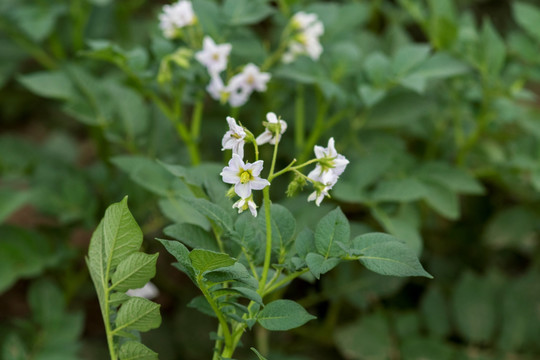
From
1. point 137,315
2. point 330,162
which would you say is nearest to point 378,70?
point 330,162

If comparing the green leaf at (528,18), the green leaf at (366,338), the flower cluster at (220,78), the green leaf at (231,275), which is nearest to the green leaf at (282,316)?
the green leaf at (231,275)

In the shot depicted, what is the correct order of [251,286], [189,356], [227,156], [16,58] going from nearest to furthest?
[251,286], [227,156], [189,356], [16,58]

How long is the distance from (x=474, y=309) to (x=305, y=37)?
0.81 m

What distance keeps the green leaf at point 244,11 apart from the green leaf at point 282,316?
71 cm

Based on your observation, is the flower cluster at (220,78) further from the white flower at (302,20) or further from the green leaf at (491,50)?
the green leaf at (491,50)

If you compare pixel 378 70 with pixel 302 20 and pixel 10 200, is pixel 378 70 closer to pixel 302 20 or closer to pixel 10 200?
pixel 302 20

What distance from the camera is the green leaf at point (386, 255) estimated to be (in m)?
0.73

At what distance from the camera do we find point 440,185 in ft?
4.71

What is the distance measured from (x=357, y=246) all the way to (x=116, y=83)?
0.98 metres

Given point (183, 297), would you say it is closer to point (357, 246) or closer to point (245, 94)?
point (245, 94)

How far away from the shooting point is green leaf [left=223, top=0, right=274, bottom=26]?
1.29 metres

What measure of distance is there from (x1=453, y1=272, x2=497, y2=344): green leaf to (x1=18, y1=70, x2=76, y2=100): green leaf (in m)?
1.09

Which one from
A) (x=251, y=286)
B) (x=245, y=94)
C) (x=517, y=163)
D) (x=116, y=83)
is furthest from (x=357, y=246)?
(x=116, y=83)

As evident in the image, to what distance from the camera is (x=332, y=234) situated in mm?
783
